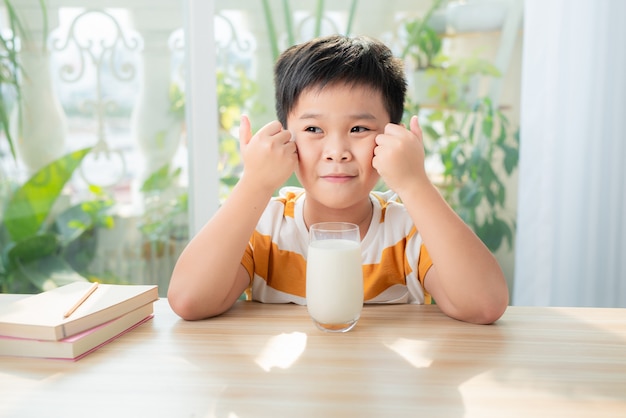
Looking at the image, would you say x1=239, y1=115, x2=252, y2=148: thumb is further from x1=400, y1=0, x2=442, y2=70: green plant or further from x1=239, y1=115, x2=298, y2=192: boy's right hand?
x1=400, y1=0, x2=442, y2=70: green plant

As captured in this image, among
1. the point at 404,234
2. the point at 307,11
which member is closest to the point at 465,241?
the point at 404,234

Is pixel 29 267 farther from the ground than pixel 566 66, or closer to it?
closer to it

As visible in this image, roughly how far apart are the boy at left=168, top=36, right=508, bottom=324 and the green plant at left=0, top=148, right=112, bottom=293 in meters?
1.58

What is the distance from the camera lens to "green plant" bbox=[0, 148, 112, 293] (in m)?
2.57

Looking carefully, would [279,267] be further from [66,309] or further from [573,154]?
[573,154]

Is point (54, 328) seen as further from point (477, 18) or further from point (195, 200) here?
point (477, 18)

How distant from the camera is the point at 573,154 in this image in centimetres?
236

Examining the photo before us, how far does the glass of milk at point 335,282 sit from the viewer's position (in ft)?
3.20

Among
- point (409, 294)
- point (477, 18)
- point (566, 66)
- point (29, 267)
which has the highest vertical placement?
point (477, 18)

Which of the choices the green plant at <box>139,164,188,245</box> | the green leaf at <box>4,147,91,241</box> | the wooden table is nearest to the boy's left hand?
the wooden table

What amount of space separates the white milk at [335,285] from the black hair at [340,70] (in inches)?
14.0

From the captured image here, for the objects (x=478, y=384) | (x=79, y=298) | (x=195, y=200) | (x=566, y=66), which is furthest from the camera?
(x=195, y=200)

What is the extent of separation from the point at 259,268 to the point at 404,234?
30 centimetres

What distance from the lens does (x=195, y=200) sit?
250 cm
